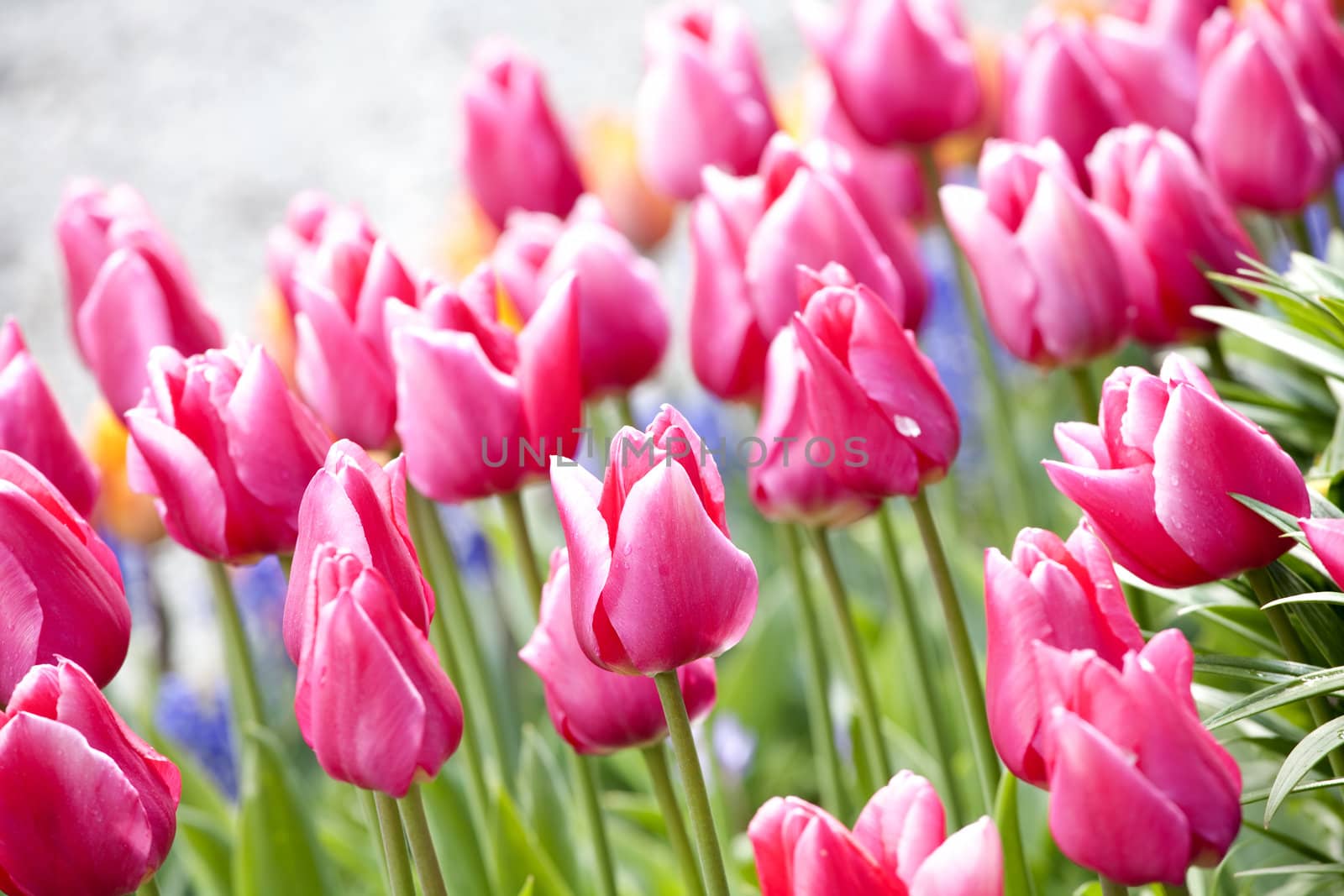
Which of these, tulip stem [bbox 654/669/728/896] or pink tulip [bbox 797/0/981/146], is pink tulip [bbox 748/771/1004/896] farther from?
pink tulip [bbox 797/0/981/146]

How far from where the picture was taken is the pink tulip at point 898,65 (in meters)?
1.11

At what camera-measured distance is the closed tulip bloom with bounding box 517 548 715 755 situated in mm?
655

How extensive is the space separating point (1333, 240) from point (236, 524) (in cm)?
78

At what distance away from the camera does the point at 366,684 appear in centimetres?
52

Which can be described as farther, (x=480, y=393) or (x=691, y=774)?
(x=480, y=393)

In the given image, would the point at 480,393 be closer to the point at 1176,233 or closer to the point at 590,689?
the point at 590,689

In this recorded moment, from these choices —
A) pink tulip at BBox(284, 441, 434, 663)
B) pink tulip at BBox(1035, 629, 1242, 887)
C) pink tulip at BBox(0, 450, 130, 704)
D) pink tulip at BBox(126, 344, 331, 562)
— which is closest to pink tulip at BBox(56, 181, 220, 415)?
pink tulip at BBox(126, 344, 331, 562)

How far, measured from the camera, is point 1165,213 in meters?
0.85

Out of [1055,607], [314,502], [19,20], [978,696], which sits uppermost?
[19,20]

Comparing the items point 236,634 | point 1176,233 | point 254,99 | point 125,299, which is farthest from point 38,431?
point 254,99

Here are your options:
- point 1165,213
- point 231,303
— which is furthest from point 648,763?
point 231,303

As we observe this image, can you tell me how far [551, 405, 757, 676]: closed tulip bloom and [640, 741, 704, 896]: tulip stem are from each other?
0.16 metres

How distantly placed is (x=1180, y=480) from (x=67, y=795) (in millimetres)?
426

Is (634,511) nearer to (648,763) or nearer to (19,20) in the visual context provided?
(648,763)
